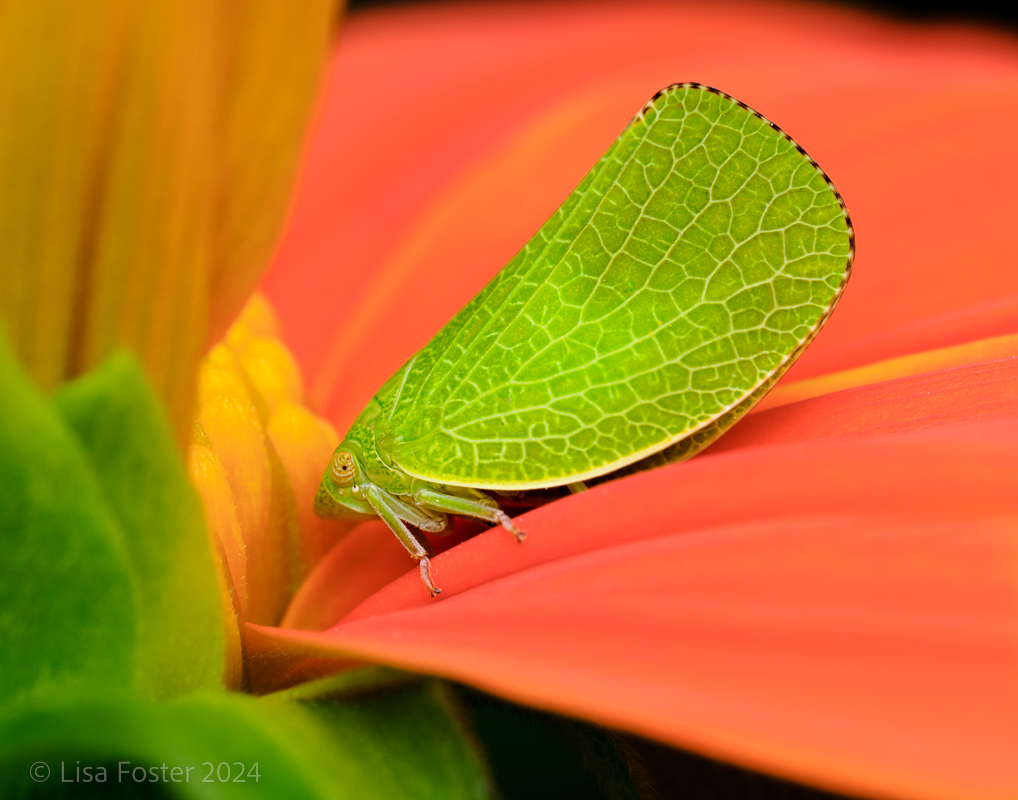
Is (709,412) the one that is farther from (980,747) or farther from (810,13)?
(810,13)

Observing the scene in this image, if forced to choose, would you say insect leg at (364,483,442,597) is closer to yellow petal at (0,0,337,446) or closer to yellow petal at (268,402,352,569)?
yellow petal at (268,402,352,569)

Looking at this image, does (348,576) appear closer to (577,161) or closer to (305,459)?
(305,459)

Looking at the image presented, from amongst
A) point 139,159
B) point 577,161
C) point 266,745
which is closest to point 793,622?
point 266,745

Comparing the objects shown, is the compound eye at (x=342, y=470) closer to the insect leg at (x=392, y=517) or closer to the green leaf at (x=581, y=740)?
the insect leg at (x=392, y=517)

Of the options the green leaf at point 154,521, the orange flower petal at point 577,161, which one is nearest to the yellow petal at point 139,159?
the green leaf at point 154,521

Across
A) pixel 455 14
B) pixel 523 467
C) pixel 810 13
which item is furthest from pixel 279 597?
pixel 810 13
